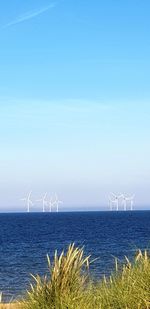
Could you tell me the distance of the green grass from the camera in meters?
10.7

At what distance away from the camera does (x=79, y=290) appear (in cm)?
1100

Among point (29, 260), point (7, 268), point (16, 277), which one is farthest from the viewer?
point (29, 260)

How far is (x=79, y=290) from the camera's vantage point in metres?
11.0

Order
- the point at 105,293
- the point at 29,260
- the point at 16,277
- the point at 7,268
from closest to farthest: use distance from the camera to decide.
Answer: the point at 105,293 → the point at 16,277 → the point at 7,268 → the point at 29,260

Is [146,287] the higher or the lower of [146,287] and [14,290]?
the higher

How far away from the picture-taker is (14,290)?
3619 centimetres

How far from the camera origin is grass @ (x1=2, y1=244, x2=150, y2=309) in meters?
10.7

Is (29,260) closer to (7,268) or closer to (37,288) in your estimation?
(7,268)

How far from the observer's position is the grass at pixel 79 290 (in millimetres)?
10688

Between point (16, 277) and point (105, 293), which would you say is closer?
point (105, 293)

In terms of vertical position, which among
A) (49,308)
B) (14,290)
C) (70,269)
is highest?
(70,269)

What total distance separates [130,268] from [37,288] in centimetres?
196

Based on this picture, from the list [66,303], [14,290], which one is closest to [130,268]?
[66,303]

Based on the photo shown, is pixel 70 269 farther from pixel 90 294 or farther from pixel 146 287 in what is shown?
pixel 146 287
